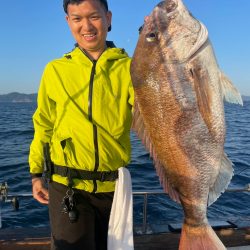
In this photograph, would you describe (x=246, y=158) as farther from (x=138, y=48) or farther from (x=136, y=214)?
(x=138, y=48)

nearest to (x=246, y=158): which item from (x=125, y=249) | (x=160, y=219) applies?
(x=160, y=219)

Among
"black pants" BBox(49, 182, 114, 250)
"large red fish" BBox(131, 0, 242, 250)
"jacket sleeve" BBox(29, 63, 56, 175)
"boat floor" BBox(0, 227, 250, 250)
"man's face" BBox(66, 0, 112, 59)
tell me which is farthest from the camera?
"boat floor" BBox(0, 227, 250, 250)

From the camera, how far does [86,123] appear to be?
3271mm

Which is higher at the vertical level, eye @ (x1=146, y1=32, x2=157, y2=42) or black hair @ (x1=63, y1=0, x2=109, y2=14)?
black hair @ (x1=63, y1=0, x2=109, y2=14)

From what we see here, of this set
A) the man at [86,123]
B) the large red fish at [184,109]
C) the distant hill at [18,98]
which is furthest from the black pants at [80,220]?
the distant hill at [18,98]

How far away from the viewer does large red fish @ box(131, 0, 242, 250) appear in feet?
8.28

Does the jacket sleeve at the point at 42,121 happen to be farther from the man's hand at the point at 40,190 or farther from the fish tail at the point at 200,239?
the fish tail at the point at 200,239

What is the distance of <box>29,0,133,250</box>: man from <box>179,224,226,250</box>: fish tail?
95cm

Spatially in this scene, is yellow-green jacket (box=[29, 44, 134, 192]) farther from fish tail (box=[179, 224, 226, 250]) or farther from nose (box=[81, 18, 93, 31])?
fish tail (box=[179, 224, 226, 250])

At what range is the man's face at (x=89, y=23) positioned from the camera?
3.21 m

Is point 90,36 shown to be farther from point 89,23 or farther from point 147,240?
point 147,240

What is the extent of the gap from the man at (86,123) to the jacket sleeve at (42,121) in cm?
1

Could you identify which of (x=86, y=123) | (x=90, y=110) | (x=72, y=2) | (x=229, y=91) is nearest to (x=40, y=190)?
(x=86, y=123)

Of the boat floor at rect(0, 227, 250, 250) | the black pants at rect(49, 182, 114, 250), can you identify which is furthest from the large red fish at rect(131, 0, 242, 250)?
the boat floor at rect(0, 227, 250, 250)
